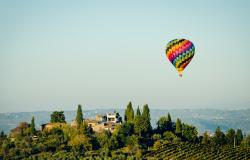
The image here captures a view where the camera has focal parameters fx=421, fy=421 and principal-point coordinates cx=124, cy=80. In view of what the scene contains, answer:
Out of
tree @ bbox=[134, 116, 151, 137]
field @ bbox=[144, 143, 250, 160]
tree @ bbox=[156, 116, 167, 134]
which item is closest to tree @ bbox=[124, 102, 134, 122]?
tree @ bbox=[134, 116, 151, 137]

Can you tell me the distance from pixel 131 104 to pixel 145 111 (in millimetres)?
3126

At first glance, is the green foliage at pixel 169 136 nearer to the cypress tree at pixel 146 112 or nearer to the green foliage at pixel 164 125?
the green foliage at pixel 164 125

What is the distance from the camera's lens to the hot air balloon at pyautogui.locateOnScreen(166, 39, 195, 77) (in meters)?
56.2

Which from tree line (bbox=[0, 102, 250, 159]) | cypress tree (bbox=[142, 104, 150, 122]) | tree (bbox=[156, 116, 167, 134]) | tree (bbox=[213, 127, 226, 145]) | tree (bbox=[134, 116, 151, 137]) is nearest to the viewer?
tree line (bbox=[0, 102, 250, 159])

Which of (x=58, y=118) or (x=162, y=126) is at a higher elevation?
(x=58, y=118)

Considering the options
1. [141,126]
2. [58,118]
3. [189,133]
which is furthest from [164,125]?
[58,118]

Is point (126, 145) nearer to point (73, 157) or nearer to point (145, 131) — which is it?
point (145, 131)

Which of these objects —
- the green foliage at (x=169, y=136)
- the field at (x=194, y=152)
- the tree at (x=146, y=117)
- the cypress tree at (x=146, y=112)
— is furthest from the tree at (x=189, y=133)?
the cypress tree at (x=146, y=112)

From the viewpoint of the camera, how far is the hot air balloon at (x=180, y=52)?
56.2m

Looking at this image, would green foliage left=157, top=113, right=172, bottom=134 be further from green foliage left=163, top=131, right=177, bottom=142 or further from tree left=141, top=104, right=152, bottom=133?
tree left=141, top=104, right=152, bottom=133

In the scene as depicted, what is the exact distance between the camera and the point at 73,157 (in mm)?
60875

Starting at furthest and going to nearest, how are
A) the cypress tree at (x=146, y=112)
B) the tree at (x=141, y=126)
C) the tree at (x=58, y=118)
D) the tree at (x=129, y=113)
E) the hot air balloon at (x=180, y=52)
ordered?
1. the tree at (x=58, y=118)
2. the tree at (x=129, y=113)
3. the cypress tree at (x=146, y=112)
4. the tree at (x=141, y=126)
5. the hot air balloon at (x=180, y=52)

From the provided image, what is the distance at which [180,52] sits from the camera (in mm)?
56281

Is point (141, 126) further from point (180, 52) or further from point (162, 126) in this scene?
point (180, 52)
